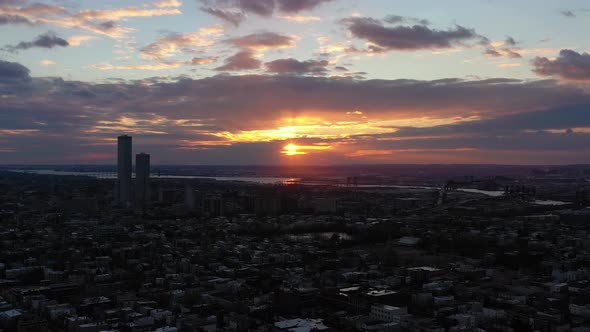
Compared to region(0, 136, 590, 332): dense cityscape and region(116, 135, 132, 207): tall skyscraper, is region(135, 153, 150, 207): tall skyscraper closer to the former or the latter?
region(116, 135, 132, 207): tall skyscraper

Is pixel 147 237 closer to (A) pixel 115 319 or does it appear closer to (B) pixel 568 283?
(A) pixel 115 319

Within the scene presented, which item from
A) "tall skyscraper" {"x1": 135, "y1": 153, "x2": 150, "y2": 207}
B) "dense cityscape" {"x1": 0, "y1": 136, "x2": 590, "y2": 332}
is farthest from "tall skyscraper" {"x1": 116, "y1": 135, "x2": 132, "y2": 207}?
"dense cityscape" {"x1": 0, "y1": 136, "x2": 590, "y2": 332}

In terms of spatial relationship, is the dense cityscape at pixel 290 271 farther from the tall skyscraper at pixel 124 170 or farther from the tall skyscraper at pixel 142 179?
the tall skyscraper at pixel 142 179

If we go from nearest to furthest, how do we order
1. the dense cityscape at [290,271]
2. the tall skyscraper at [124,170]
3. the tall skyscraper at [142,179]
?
the dense cityscape at [290,271]
the tall skyscraper at [124,170]
the tall skyscraper at [142,179]

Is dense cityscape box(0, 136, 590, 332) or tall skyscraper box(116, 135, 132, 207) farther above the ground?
tall skyscraper box(116, 135, 132, 207)

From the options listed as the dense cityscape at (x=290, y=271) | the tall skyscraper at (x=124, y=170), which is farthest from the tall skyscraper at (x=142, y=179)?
the dense cityscape at (x=290, y=271)

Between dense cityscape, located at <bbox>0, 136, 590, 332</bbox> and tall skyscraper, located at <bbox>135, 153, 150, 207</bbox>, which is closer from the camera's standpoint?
dense cityscape, located at <bbox>0, 136, 590, 332</bbox>
